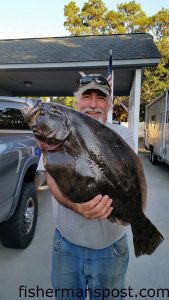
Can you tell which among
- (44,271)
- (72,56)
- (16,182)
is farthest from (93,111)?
(72,56)

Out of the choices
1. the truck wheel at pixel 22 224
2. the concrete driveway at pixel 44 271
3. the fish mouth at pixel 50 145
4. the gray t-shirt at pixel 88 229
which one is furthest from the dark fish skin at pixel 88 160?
the truck wheel at pixel 22 224

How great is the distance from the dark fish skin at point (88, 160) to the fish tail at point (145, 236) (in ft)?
0.08

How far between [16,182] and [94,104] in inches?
75.3

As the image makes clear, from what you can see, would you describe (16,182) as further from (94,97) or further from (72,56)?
(72,56)

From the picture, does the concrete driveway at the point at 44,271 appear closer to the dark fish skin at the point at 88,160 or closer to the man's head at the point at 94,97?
the dark fish skin at the point at 88,160

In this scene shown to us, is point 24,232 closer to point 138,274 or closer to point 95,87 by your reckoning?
point 138,274

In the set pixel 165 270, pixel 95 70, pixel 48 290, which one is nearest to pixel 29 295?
pixel 48 290

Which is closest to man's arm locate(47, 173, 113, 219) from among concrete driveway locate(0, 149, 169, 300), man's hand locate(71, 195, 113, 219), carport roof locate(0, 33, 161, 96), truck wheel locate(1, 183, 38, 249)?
man's hand locate(71, 195, 113, 219)

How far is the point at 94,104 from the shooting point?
5.34 ft

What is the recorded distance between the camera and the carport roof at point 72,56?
779 centimetres

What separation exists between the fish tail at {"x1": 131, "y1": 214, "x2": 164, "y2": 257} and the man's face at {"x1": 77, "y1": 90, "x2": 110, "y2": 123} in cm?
60

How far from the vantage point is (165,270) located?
330cm

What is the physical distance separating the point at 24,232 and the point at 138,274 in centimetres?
145

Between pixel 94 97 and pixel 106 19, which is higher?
pixel 106 19
